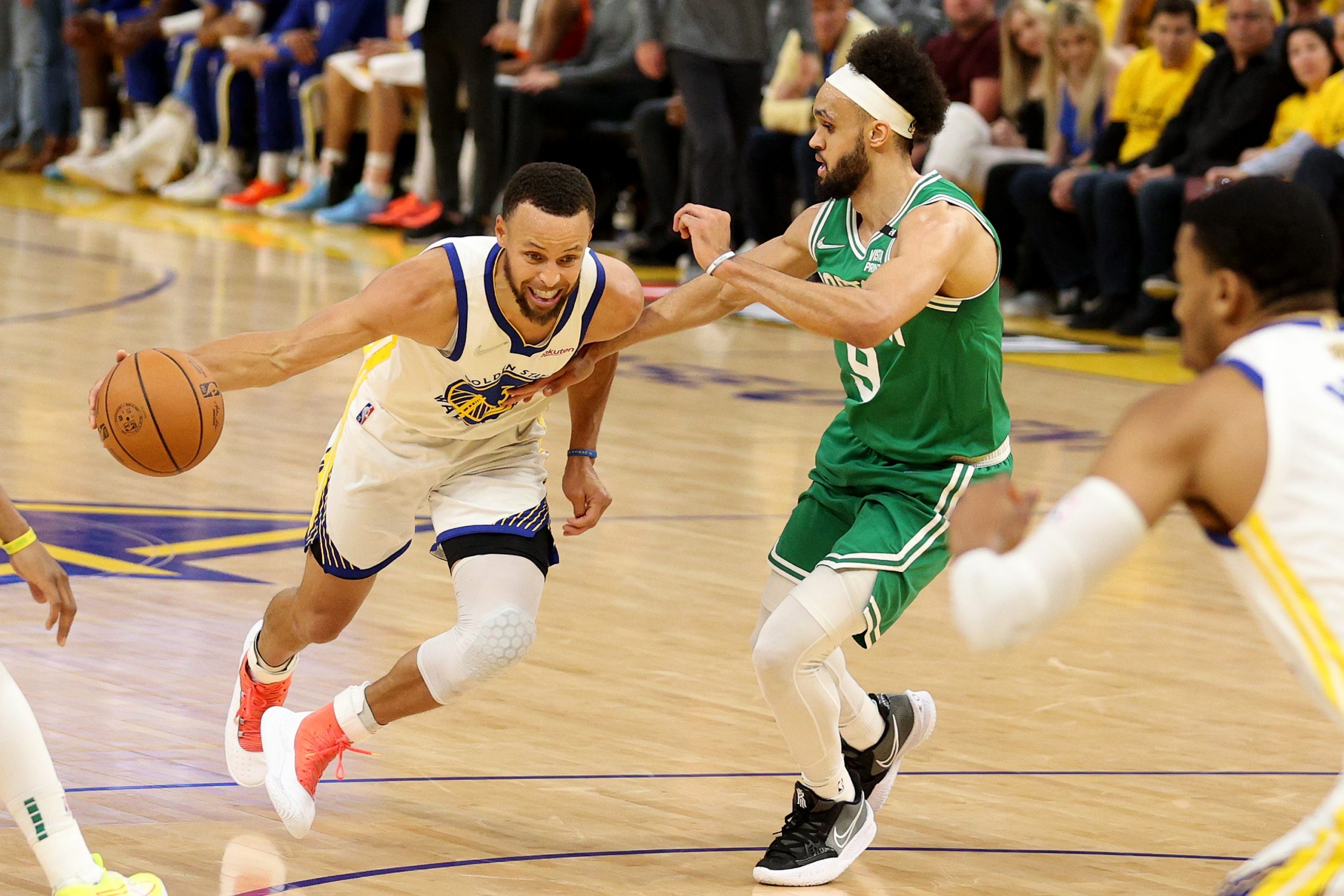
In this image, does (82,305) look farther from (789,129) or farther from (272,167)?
(272,167)

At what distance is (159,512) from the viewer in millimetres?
6699

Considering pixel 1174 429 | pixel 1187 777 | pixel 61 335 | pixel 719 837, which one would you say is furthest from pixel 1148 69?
pixel 1174 429

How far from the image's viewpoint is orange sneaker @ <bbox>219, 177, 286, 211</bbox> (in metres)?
17.2

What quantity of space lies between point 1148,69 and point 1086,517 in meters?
9.31

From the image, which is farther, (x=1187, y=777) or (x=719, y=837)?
(x=1187, y=777)

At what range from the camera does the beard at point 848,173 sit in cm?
421

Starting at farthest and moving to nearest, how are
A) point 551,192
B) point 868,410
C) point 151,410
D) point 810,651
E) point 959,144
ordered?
point 959,144 → point 868,410 → point 551,192 → point 151,410 → point 810,651

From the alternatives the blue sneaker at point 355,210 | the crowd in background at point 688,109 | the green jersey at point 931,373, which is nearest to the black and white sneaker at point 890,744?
the green jersey at point 931,373

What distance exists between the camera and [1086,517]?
8.39ft

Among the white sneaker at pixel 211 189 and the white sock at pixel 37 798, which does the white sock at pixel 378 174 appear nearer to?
the white sneaker at pixel 211 189

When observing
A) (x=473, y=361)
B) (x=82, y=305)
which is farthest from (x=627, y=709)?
(x=82, y=305)

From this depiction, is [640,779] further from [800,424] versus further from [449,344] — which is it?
[800,424]

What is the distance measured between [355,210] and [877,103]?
12.3m

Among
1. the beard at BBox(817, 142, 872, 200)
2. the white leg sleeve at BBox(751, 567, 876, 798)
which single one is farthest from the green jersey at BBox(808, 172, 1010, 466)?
the white leg sleeve at BBox(751, 567, 876, 798)
